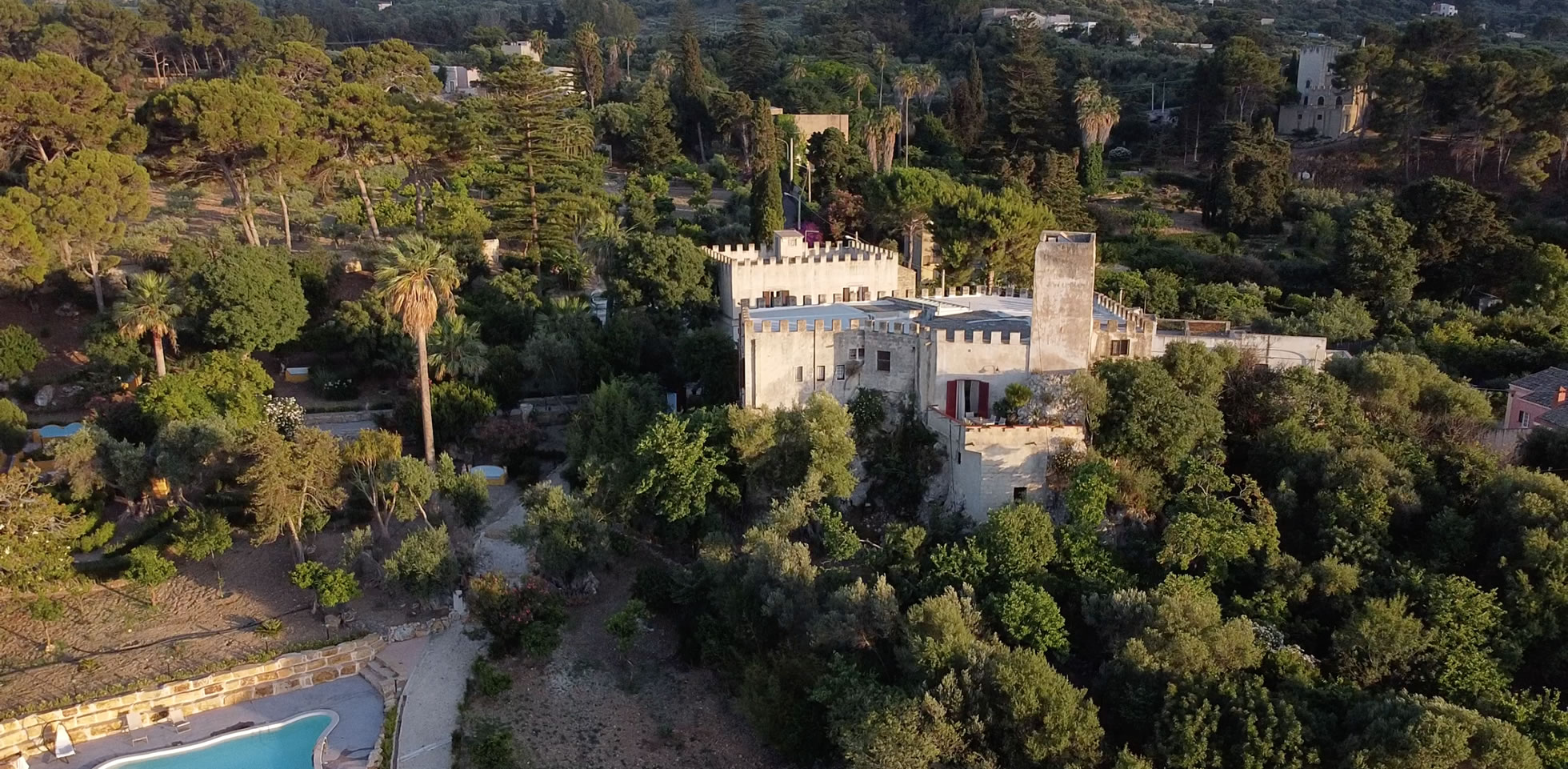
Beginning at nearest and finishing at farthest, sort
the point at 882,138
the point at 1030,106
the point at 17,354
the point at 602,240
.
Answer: the point at 17,354
the point at 602,240
the point at 1030,106
the point at 882,138

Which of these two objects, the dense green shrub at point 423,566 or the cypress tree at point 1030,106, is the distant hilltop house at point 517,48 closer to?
the cypress tree at point 1030,106

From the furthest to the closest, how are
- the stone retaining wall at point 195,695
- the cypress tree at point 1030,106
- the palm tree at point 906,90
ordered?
the palm tree at point 906,90 → the cypress tree at point 1030,106 → the stone retaining wall at point 195,695

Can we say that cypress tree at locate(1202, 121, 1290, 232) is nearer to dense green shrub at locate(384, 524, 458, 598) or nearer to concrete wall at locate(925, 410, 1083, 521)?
concrete wall at locate(925, 410, 1083, 521)

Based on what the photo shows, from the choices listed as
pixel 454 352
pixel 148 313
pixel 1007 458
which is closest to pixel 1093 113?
pixel 454 352

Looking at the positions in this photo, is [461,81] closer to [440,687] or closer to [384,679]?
[384,679]

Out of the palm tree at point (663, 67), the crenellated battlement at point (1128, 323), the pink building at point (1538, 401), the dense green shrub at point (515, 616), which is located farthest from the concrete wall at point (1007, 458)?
the palm tree at point (663, 67)

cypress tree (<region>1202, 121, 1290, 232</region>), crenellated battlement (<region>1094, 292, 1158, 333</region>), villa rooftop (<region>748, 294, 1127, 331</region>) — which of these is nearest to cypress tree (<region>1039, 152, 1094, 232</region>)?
cypress tree (<region>1202, 121, 1290, 232</region>)
